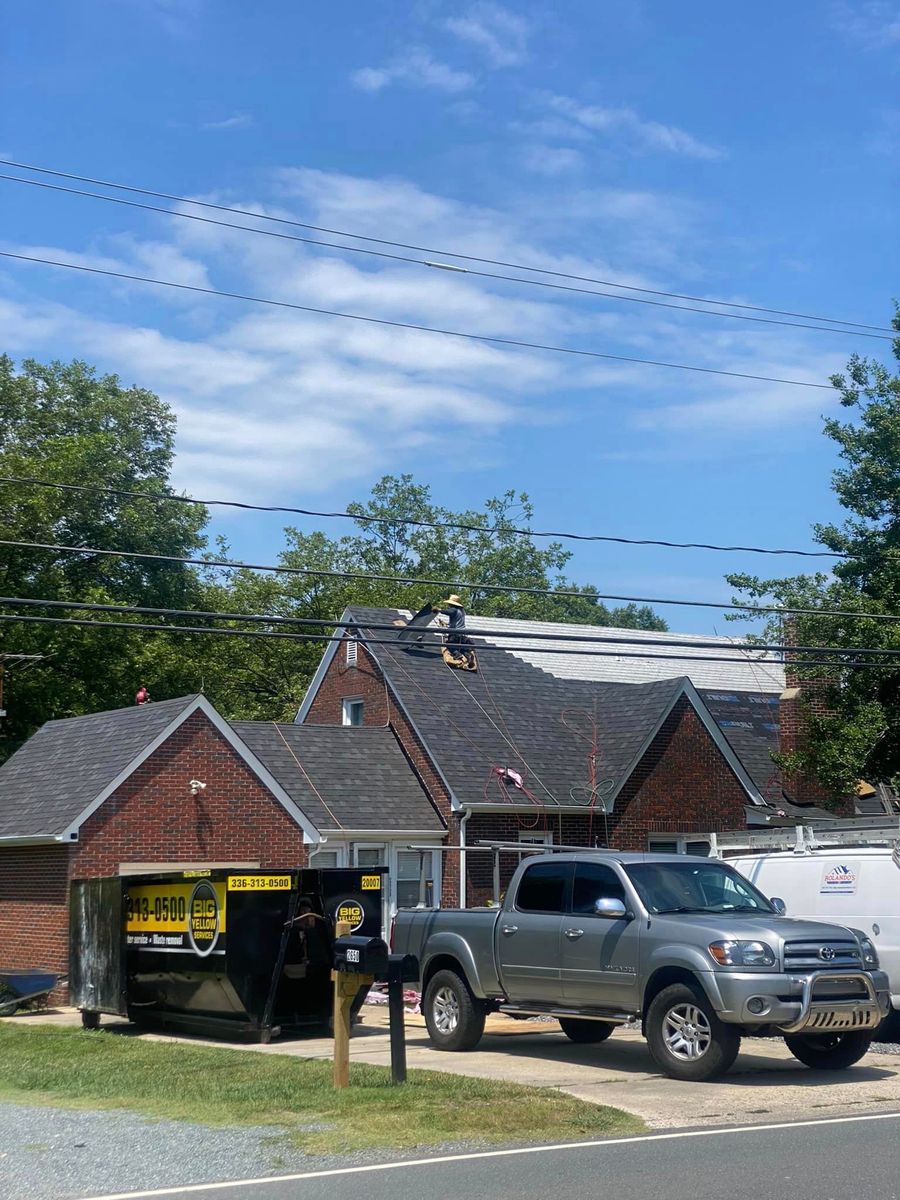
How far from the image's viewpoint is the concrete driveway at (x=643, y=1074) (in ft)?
37.9

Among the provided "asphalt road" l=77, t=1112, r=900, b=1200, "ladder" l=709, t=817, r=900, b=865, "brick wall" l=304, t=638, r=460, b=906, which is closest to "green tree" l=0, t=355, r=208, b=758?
"brick wall" l=304, t=638, r=460, b=906

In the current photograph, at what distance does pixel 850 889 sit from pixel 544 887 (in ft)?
12.5

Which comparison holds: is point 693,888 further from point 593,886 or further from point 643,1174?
point 643,1174

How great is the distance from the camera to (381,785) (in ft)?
89.3

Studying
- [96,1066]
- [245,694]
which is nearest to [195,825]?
[96,1066]

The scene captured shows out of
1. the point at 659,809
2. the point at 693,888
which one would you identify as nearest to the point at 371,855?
the point at 659,809

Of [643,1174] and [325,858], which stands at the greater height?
[325,858]

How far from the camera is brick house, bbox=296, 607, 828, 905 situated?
26.9m

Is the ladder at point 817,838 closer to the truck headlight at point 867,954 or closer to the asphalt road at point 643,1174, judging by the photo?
the truck headlight at point 867,954

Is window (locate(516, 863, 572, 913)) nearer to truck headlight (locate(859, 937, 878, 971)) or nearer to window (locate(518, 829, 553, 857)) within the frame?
truck headlight (locate(859, 937, 878, 971))

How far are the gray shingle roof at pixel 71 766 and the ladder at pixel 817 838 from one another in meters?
9.62

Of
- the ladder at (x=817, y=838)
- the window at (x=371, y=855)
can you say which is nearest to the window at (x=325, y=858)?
the window at (x=371, y=855)

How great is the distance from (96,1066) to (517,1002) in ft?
14.2

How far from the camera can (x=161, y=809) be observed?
945 inches
